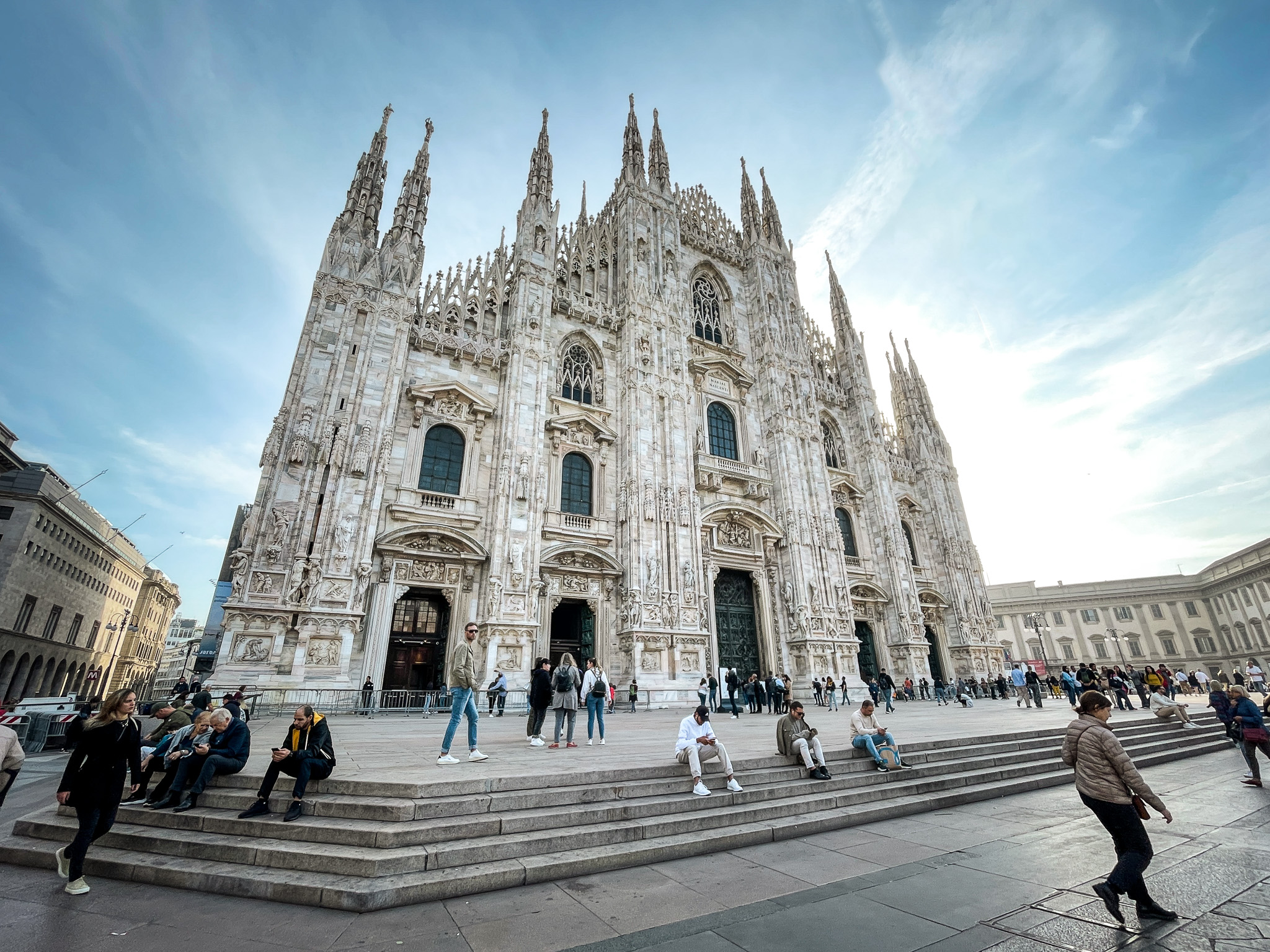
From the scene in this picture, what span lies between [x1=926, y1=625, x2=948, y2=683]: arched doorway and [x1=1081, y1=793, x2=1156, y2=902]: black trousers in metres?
29.6

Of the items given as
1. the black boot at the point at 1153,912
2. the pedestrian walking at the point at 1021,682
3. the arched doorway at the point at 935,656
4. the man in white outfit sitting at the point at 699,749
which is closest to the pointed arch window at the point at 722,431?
the pedestrian walking at the point at 1021,682

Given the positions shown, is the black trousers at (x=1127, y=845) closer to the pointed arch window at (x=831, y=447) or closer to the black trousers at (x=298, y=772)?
the black trousers at (x=298, y=772)

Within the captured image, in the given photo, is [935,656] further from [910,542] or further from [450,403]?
[450,403]

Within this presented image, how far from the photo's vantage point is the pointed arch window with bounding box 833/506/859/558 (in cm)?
2992

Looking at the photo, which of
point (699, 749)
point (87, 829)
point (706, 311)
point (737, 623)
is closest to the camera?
point (87, 829)

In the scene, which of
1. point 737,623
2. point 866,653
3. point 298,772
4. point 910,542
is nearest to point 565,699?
point 298,772

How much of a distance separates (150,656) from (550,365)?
3318 inches

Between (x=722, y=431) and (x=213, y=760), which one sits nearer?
(x=213, y=760)

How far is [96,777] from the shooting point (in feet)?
15.7

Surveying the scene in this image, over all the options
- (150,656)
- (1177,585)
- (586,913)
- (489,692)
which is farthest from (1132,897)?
(150,656)

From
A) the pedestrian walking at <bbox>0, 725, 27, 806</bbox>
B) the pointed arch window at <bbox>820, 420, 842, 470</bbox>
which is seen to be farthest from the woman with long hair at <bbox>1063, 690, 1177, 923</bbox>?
the pointed arch window at <bbox>820, 420, 842, 470</bbox>

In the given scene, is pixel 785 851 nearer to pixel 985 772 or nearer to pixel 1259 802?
pixel 985 772

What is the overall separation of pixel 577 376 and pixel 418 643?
42.9ft

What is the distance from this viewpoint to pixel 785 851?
223 inches
